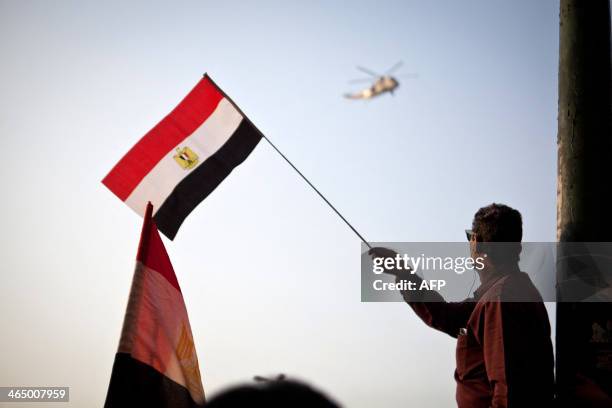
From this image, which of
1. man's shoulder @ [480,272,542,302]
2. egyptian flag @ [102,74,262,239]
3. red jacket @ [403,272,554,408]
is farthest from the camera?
egyptian flag @ [102,74,262,239]

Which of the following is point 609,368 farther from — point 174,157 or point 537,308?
point 174,157

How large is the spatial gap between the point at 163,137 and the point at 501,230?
371 centimetres

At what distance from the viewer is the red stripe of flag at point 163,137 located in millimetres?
6582

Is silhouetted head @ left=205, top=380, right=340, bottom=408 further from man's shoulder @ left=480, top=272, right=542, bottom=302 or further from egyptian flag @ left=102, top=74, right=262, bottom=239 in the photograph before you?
egyptian flag @ left=102, top=74, right=262, bottom=239

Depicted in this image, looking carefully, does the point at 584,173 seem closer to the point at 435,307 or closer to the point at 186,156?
the point at 435,307

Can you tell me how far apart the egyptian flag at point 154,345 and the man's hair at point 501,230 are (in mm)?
2149

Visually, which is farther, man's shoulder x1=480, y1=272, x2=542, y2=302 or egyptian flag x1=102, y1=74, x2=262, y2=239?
egyptian flag x1=102, y1=74, x2=262, y2=239

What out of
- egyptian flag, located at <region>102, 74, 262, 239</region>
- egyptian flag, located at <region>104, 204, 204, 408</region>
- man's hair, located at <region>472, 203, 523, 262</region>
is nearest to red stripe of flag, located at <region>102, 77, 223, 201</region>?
egyptian flag, located at <region>102, 74, 262, 239</region>

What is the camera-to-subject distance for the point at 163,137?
675 cm

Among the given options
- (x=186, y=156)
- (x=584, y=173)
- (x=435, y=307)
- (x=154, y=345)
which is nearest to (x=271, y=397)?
(x=584, y=173)

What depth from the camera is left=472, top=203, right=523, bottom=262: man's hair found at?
404 cm

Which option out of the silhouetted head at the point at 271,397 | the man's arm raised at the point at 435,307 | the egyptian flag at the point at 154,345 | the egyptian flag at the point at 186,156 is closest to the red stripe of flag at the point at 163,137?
the egyptian flag at the point at 186,156

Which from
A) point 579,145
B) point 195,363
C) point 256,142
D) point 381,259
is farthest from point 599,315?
point 256,142

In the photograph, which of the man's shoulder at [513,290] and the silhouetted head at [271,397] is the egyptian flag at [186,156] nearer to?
the man's shoulder at [513,290]
